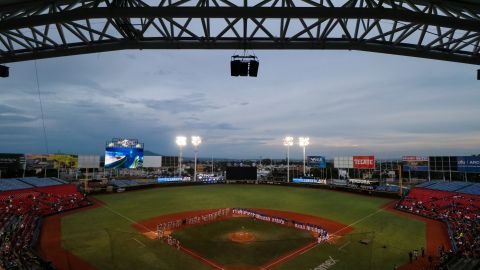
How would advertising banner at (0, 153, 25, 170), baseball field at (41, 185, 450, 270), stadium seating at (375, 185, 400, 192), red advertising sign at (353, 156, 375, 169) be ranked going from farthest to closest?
red advertising sign at (353, 156, 375, 169) < stadium seating at (375, 185, 400, 192) < advertising banner at (0, 153, 25, 170) < baseball field at (41, 185, 450, 270)

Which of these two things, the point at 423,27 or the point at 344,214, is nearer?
the point at 423,27

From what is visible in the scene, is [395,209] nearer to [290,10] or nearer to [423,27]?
[423,27]

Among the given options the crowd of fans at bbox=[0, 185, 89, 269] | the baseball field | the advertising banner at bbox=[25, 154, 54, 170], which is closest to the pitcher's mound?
the baseball field

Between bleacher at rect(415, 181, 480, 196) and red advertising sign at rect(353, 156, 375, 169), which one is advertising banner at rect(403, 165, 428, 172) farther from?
bleacher at rect(415, 181, 480, 196)

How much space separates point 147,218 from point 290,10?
30908 millimetres

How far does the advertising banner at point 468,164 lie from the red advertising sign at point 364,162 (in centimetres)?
1376

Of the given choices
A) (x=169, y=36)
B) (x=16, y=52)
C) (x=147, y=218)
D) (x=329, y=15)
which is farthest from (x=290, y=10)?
(x=147, y=218)

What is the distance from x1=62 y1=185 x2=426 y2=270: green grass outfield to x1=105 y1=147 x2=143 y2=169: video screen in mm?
6510

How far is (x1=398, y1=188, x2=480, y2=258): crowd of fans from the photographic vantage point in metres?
21.9

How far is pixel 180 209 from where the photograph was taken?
123 feet

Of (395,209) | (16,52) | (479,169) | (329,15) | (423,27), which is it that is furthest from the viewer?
(479,169)

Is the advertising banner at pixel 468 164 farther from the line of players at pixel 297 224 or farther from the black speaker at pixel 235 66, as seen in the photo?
the black speaker at pixel 235 66

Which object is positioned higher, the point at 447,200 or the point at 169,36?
the point at 169,36

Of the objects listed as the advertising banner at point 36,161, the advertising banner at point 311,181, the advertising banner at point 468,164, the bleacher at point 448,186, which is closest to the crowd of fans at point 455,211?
the bleacher at point 448,186
